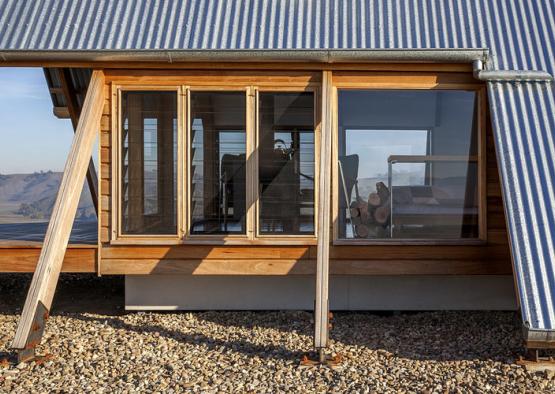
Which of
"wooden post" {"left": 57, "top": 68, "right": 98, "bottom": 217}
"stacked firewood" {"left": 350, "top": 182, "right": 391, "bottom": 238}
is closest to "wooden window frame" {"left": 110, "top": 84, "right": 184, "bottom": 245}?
"wooden post" {"left": 57, "top": 68, "right": 98, "bottom": 217}

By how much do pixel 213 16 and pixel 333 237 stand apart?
2.60 meters

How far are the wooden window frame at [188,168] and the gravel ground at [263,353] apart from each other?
784mm

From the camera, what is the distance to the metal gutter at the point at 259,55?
5.91 metres

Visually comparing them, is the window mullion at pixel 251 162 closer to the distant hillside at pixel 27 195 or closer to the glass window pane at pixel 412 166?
the glass window pane at pixel 412 166

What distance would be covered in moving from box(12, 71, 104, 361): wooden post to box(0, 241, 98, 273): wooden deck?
72cm

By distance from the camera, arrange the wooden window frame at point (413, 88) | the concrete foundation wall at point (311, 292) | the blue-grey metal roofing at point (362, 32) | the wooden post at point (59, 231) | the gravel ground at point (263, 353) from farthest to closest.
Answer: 1. the concrete foundation wall at point (311, 292)
2. the wooden window frame at point (413, 88)
3. the blue-grey metal roofing at point (362, 32)
4. the wooden post at point (59, 231)
5. the gravel ground at point (263, 353)

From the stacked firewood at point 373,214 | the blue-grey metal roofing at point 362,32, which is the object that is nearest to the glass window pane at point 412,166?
the stacked firewood at point 373,214

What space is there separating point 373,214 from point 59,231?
→ 2.93 metres

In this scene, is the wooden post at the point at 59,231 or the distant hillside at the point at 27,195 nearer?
the wooden post at the point at 59,231

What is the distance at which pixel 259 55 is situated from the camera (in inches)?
234

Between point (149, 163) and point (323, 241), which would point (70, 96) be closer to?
point (149, 163)

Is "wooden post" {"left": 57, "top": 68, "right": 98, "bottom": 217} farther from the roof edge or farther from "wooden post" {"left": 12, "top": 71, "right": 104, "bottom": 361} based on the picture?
"wooden post" {"left": 12, "top": 71, "right": 104, "bottom": 361}

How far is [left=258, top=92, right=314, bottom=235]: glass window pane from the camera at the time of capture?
6.18 meters

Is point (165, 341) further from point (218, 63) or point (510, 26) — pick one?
point (510, 26)
